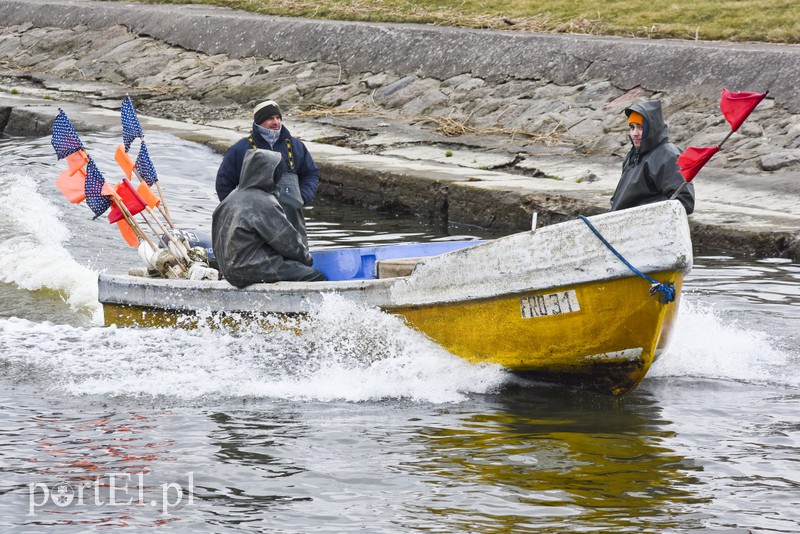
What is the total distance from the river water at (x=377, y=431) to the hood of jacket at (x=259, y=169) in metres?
0.98

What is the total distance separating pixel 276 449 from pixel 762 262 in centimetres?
569

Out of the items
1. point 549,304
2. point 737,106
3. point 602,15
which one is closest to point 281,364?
point 549,304

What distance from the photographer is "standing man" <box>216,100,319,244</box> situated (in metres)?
8.58

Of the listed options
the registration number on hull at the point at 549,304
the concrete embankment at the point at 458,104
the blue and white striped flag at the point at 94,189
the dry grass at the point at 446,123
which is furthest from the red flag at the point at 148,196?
the dry grass at the point at 446,123

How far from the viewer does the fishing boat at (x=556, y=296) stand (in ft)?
21.5

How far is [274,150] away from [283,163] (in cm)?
12

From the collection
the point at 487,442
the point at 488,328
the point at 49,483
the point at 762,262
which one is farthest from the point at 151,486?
the point at 762,262

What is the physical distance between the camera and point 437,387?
7270mm

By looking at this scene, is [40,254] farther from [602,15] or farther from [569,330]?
[602,15]

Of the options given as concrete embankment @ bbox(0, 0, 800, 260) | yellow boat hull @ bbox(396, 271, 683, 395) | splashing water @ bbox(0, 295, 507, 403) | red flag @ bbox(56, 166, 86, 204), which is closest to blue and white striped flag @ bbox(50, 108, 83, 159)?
red flag @ bbox(56, 166, 86, 204)

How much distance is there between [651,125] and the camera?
7211mm

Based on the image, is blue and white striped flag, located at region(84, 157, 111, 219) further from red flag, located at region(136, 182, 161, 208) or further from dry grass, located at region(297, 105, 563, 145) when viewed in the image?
dry grass, located at region(297, 105, 563, 145)

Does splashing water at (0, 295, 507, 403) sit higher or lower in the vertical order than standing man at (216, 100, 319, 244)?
lower

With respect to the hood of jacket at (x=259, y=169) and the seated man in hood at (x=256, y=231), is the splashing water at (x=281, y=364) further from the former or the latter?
the hood of jacket at (x=259, y=169)
